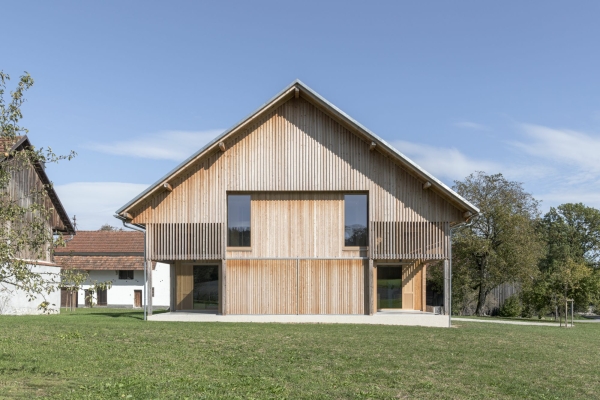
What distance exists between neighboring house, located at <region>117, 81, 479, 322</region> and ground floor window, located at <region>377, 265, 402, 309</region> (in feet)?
6.33

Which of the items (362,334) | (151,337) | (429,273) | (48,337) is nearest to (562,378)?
(362,334)

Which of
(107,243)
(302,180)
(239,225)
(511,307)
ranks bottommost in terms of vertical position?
(511,307)

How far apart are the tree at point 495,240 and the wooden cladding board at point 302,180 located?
1951 cm

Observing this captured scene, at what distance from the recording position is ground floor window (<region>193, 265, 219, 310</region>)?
27.3 meters

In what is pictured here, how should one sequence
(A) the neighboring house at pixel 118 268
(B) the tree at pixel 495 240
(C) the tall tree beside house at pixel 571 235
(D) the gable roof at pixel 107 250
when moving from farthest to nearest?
(C) the tall tree beside house at pixel 571 235, (A) the neighboring house at pixel 118 268, (D) the gable roof at pixel 107 250, (B) the tree at pixel 495 240

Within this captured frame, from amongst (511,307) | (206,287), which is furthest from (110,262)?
(511,307)

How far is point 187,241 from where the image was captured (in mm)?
26047

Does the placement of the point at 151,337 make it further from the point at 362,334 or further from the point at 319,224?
the point at 319,224

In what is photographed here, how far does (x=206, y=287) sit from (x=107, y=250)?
31456 millimetres

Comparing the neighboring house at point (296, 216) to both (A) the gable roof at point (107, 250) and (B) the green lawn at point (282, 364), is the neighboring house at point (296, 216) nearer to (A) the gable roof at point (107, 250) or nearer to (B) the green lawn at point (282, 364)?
(B) the green lawn at point (282, 364)

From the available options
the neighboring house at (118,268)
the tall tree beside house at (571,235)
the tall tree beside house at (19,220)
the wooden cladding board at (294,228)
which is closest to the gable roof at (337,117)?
the wooden cladding board at (294,228)

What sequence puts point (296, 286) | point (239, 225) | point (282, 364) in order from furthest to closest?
point (239, 225), point (296, 286), point (282, 364)

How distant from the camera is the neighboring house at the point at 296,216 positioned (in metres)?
26.0

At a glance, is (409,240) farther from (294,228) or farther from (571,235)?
(571,235)
